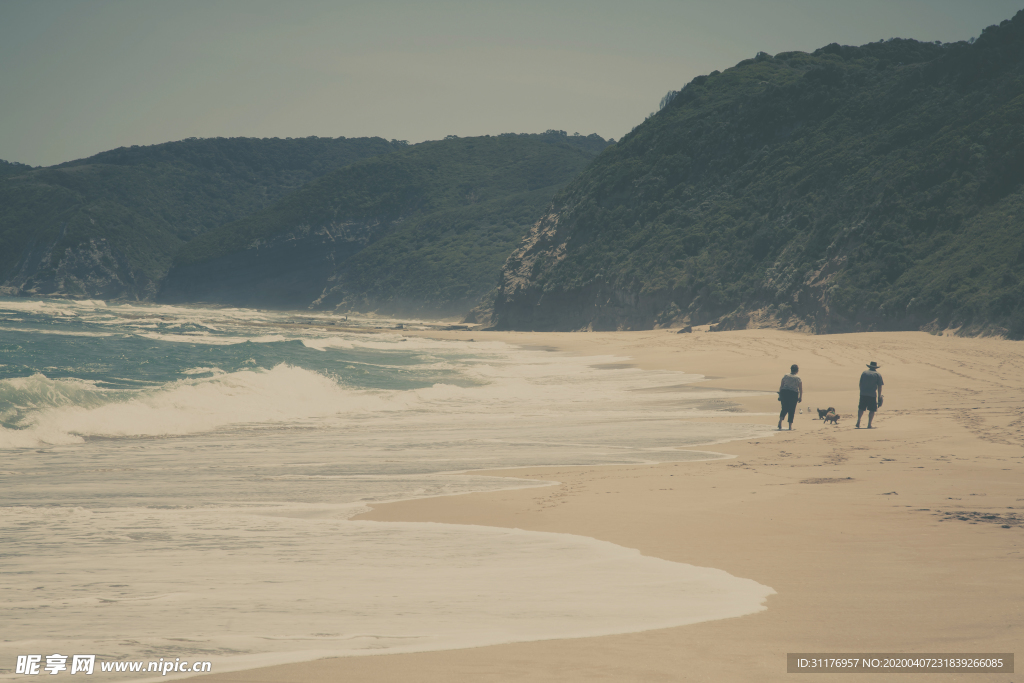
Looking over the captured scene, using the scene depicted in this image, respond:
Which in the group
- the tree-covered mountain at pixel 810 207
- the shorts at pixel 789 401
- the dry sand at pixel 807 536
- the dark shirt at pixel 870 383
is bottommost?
the dry sand at pixel 807 536

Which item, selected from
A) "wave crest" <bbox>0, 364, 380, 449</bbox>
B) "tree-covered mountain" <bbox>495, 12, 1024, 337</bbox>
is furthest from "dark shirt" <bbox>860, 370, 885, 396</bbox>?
"tree-covered mountain" <bbox>495, 12, 1024, 337</bbox>

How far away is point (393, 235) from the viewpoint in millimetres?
133750

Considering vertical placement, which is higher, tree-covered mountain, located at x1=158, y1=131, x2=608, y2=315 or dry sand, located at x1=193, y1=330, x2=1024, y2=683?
tree-covered mountain, located at x1=158, y1=131, x2=608, y2=315

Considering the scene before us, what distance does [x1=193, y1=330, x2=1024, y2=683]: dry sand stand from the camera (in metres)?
3.85

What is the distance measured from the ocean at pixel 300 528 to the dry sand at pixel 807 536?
0.30m

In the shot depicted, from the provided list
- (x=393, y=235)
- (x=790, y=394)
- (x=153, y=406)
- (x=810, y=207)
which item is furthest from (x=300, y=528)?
(x=393, y=235)

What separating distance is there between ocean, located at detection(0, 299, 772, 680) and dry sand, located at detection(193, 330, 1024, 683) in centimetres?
30

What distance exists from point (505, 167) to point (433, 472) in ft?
498

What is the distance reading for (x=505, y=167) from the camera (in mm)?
156875

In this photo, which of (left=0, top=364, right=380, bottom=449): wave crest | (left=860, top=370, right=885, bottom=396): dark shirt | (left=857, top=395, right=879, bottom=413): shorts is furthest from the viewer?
(left=0, top=364, right=380, bottom=449): wave crest

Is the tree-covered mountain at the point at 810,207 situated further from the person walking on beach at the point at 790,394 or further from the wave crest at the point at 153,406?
the wave crest at the point at 153,406

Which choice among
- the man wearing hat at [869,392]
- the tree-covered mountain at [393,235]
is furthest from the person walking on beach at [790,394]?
the tree-covered mountain at [393,235]

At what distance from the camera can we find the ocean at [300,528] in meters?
4.52

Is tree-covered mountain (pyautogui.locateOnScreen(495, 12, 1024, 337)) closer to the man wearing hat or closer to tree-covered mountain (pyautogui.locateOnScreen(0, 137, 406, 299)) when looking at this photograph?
the man wearing hat
